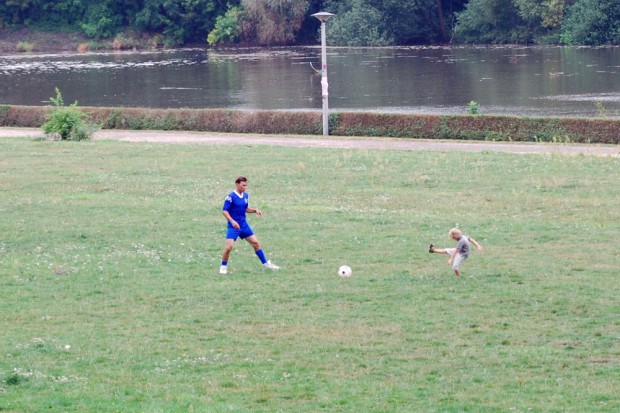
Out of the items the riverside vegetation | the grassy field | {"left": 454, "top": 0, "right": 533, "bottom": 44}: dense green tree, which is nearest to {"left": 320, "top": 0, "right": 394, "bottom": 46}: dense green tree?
{"left": 454, "top": 0, "right": 533, "bottom": 44}: dense green tree

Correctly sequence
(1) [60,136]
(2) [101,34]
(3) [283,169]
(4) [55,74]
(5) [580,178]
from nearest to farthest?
1. (5) [580,178]
2. (3) [283,169]
3. (1) [60,136]
4. (4) [55,74]
5. (2) [101,34]

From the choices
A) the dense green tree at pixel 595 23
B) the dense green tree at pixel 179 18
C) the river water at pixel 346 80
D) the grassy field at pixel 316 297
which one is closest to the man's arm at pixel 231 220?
the grassy field at pixel 316 297

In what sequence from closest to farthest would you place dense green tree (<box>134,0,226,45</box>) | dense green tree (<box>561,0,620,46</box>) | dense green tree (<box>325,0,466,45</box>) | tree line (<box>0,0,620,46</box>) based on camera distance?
dense green tree (<box>561,0,620,46</box>)
tree line (<box>0,0,620,46</box>)
dense green tree (<box>325,0,466,45</box>)
dense green tree (<box>134,0,226,45</box>)

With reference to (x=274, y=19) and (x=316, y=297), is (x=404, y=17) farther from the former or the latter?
(x=316, y=297)

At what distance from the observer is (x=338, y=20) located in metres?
111

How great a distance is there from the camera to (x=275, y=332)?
47.0 ft

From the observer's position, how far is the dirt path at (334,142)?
36844mm

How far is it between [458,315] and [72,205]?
14.1 meters

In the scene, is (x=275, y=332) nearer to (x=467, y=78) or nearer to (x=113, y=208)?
(x=113, y=208)

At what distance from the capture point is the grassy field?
38.6 feet

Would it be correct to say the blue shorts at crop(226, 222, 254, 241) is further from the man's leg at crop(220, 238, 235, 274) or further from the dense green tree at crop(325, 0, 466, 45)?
the dense green tree at crop(325, 0, 466, 45)

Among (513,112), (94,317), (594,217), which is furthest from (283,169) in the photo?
(513,112)

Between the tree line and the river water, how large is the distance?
11.2ft

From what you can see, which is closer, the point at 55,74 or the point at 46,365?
the point at 46,365
